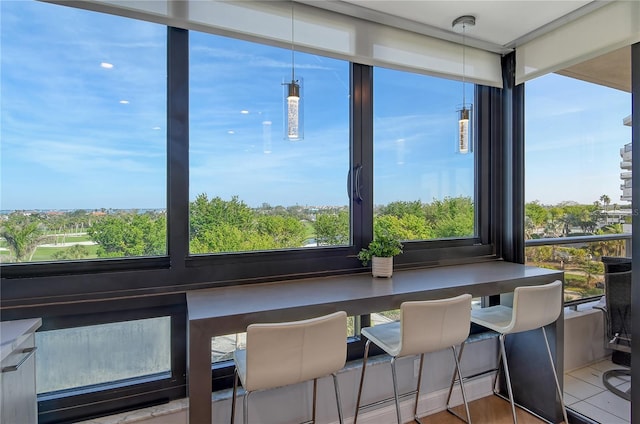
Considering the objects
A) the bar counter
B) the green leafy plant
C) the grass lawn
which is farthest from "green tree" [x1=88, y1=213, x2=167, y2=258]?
the green leafy plant

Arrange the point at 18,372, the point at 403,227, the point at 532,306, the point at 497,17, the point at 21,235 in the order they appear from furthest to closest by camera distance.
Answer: the point at 403,227 < the point at 497,17 < the point at 532,306 < the point at 21,235 < the point at 18,372

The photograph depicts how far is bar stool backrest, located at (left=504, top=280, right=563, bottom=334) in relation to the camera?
1.88 m

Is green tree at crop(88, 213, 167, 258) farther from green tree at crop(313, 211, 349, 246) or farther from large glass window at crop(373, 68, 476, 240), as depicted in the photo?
large glass window at crop(373, 68, 476, 240)

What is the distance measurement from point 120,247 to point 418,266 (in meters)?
1.84

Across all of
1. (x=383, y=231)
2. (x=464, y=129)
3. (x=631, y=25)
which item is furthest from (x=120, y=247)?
(x=631, y=25)

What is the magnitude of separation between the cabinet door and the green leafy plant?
63.9 inches

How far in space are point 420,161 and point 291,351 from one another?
5.61 feet

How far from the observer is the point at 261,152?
1.99 m

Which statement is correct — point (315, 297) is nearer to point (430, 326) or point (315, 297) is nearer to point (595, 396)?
point (430, 326)

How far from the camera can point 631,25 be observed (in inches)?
72.6

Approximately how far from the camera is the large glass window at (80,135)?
1517mm

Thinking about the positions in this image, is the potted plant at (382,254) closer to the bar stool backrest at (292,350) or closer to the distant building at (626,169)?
the bar stool backrest at (292,350)

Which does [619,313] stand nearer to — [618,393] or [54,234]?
[618,393]

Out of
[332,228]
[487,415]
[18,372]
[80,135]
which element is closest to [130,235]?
[80,135]
